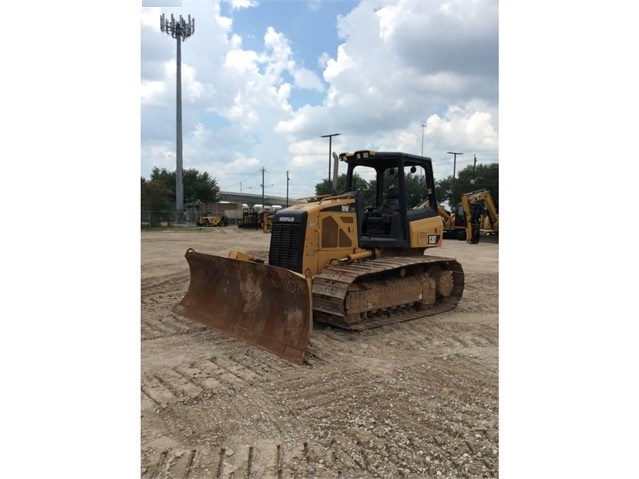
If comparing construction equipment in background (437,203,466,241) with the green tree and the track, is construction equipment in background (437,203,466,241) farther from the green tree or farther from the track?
the green tree

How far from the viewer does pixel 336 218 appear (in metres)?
6.61

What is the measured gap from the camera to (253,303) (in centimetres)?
582

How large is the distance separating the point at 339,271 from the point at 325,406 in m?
2.58

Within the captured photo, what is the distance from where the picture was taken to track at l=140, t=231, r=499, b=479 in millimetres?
2990

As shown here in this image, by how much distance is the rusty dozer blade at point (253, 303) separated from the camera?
5.06m

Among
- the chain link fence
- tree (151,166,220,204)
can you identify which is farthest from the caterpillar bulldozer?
tree (151,166,220,204)

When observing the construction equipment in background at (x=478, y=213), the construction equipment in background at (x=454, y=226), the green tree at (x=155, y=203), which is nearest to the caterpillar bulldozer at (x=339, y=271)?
the construction equipment in background at (x=478, y=213)

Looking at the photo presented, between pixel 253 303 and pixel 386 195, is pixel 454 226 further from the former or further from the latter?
pixel 253 303

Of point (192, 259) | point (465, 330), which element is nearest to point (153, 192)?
point (192, 259)

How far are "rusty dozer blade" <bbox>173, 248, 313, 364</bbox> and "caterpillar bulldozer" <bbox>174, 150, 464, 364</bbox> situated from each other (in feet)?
0.04

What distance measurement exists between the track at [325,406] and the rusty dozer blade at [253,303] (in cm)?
20

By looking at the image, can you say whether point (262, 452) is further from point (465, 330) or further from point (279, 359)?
point (465, 330)

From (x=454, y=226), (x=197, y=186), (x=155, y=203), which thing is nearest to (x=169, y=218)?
(x=155, y=203)

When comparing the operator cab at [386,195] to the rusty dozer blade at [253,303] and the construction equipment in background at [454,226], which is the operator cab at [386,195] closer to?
the rusty dozer blade at [253,303]
